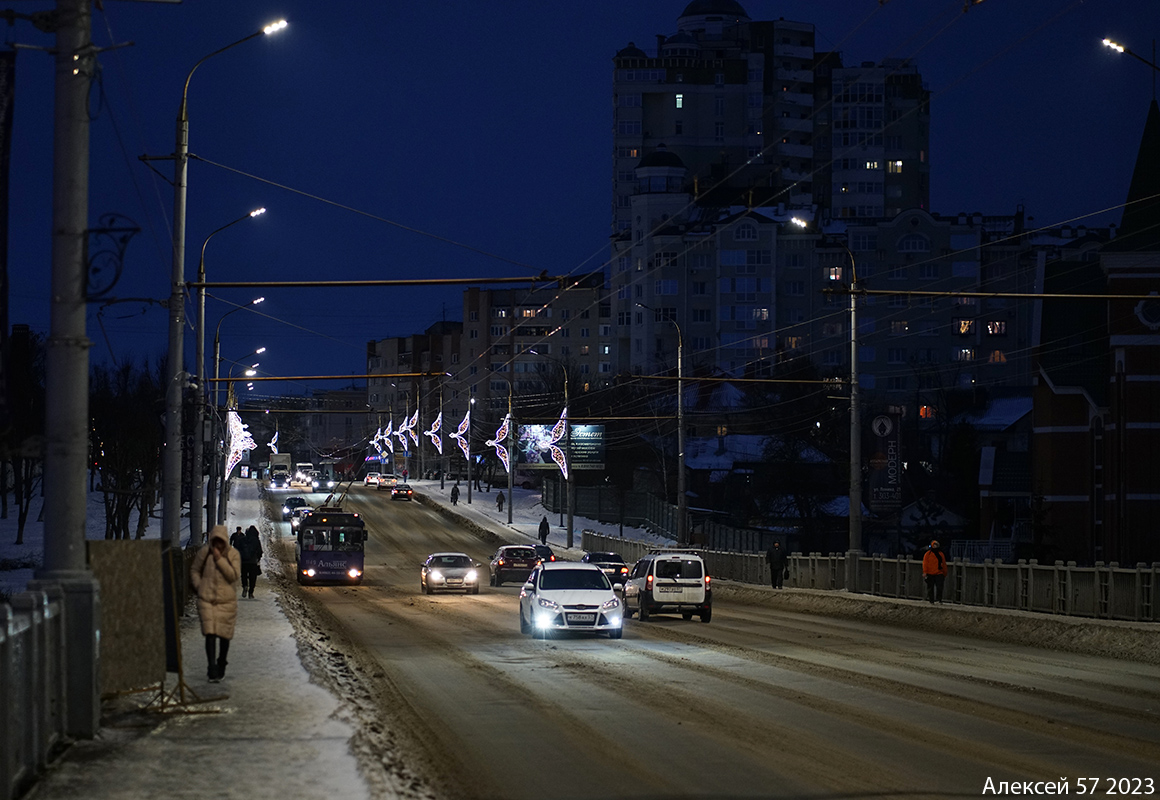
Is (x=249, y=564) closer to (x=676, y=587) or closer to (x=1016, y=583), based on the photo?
(x=676, y=587)

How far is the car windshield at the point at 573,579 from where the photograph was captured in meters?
27.5

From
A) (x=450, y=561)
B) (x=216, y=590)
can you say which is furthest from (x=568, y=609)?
(x=450, y=561)

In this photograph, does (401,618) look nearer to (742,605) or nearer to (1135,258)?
(742,605)

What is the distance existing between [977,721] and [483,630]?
1600 centimetres

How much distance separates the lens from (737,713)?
1480 cm

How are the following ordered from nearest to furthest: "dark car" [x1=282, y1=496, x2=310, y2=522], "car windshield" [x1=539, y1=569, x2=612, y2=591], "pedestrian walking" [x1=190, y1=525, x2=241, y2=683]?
"pedestrian walking" [x1=190, y1=525, x2=241, y2=683] < "car windshield" [x1=539, y1=569, x2=612, y2=591] < "dark car" [x1=282, y1=496, x2=310, y2=522]

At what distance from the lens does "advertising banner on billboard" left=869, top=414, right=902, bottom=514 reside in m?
37.0

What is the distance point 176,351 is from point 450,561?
21.4 metres

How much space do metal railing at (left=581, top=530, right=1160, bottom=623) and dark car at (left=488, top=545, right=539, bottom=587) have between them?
9.34 meters

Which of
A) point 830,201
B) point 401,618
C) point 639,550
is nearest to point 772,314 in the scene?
point 830,201

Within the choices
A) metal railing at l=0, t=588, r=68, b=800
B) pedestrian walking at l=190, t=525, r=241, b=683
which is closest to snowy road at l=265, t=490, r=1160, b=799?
pedestrian walking at l=190, t=525, r=241, b=683

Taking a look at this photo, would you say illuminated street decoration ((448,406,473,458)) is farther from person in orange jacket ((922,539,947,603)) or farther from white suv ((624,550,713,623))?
person in orange jacket ((922,539,947,603))

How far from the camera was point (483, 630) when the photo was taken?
28828mm

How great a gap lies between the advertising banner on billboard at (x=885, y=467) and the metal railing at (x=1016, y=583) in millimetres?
1729
